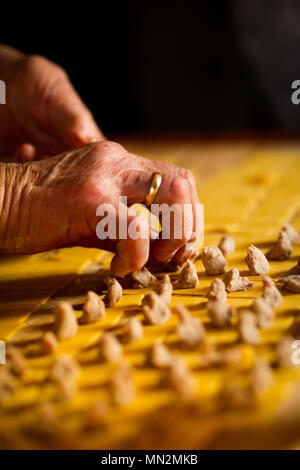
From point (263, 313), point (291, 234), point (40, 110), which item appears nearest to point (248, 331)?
point (263, 313)

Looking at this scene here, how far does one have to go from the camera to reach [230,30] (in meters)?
2.54

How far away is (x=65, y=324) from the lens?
2.30 ft

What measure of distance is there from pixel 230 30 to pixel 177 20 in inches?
10.1

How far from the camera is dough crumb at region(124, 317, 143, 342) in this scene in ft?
2.25

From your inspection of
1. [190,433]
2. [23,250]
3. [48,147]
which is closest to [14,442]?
[190,433]

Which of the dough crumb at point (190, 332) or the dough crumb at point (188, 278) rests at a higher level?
the dough crumb at point (188, 278)

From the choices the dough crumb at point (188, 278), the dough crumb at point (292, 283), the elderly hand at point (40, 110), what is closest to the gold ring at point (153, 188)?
the dough crumb at point (188, 278)

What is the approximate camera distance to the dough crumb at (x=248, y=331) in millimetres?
655

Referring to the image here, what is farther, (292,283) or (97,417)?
(292,283)

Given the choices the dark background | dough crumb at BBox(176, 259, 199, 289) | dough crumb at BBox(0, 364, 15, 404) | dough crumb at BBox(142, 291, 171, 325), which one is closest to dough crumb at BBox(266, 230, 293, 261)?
dough crumb at BBox(176, 259, 199, 289)

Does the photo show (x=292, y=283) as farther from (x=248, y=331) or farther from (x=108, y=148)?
(x=108, y=148)

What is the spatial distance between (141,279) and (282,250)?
25cm

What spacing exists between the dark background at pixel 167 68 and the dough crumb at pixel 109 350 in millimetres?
1869

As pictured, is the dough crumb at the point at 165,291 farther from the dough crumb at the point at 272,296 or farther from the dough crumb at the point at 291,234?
the dough crumb at the point at 291,234
